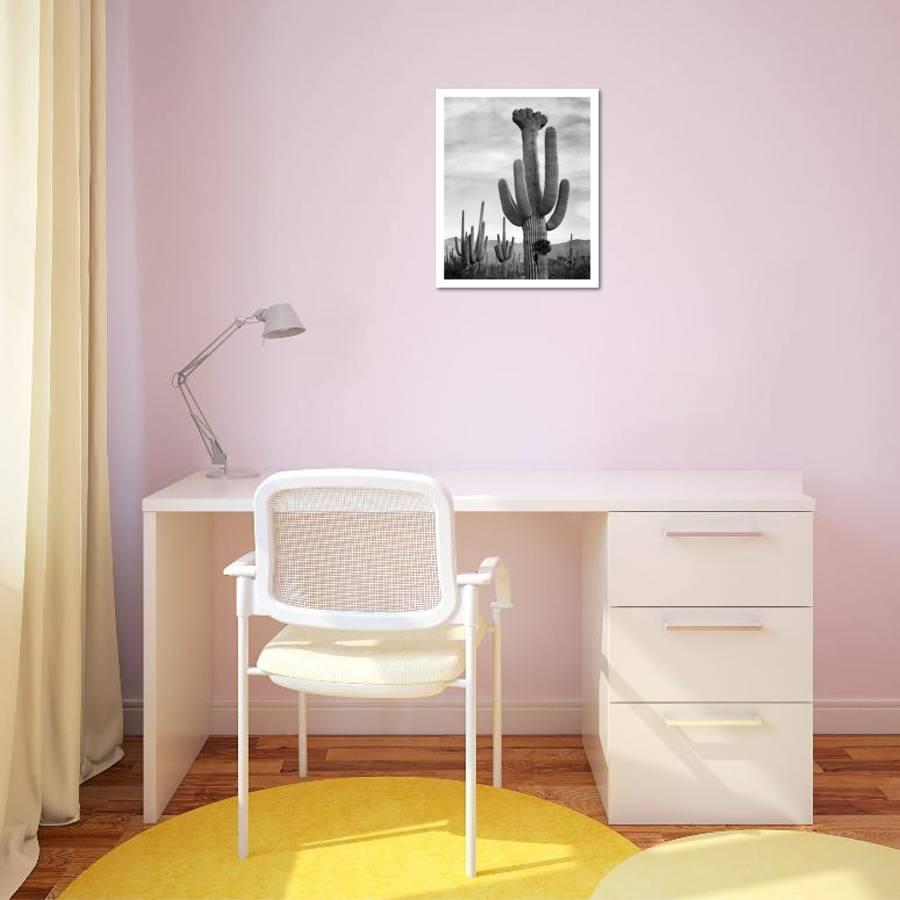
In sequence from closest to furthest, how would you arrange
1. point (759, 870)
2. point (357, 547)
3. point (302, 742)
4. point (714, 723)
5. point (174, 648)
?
point (357, 547)
point (759, 870)
point (714, 723)
point (174, 648)
point (302, 742)

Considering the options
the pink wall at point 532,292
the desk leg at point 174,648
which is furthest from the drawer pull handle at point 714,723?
the desk leg at point 174,648

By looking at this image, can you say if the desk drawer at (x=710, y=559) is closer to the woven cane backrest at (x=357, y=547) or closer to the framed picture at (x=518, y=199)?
the woven cane backrest at (x=357, y=547)

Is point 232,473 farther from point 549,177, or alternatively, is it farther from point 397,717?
point 549,177

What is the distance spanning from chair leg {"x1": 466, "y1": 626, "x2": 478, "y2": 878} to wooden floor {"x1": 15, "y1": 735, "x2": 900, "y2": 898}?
41 centimetres

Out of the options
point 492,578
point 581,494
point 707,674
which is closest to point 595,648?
point 707,674

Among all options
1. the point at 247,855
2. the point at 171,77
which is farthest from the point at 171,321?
the point at 247,855

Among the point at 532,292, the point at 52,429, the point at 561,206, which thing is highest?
the point at 561,206

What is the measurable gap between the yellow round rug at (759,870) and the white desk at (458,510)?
0.30 metres

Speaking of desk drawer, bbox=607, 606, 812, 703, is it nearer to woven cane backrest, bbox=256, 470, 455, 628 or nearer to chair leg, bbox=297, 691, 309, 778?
woven cane backrest, bbox=256, 470, 455, 628

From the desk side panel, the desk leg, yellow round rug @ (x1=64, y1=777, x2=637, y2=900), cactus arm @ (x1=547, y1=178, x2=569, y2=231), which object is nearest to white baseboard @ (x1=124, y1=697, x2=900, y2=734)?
the desk side panel

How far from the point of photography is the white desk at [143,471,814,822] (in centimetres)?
226

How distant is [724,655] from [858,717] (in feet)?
2.95

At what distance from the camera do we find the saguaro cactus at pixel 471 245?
2.83 metres

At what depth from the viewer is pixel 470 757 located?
2.01m
